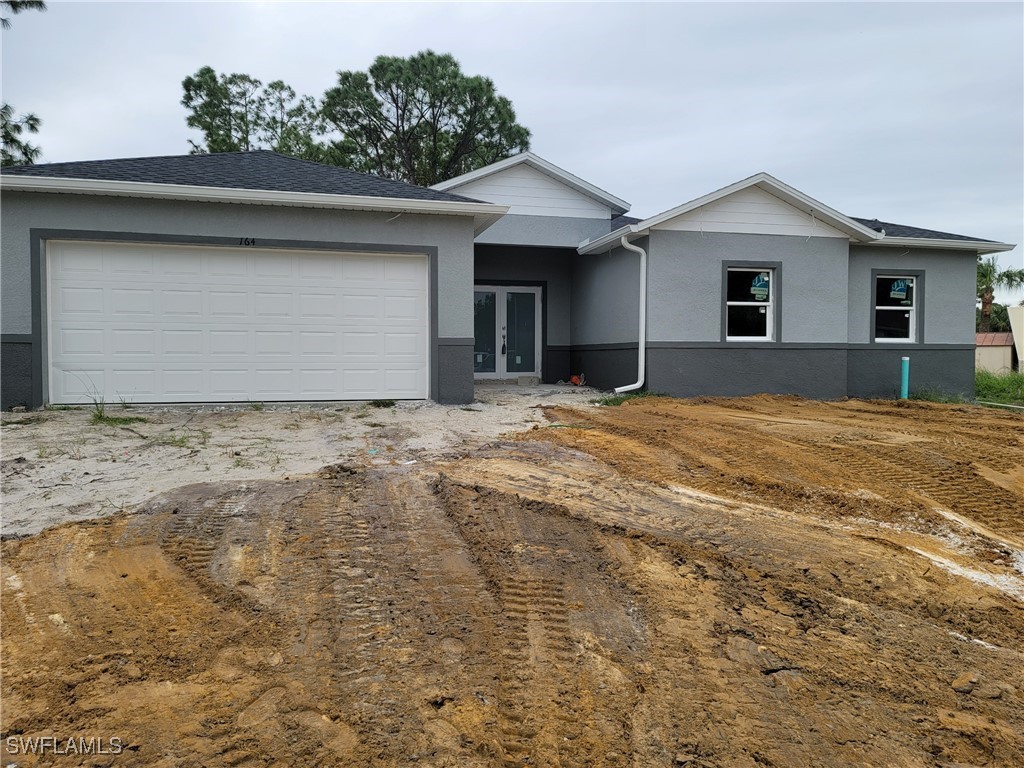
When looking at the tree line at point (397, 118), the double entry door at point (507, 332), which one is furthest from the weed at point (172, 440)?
the tree line at point (397, 118)

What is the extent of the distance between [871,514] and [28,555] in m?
5.64

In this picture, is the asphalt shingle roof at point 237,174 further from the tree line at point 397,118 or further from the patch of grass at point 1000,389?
the tree line at point 397,118

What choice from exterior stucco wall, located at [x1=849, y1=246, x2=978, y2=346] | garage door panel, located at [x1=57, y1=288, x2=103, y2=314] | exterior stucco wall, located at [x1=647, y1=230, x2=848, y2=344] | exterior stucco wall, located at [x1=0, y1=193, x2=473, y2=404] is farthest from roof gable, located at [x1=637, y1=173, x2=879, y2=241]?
garage door panel, located at [x1=57, y1=288, x2=103, y2=314]

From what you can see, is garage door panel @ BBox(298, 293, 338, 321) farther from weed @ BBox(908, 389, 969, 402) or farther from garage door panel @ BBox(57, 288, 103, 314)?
weed @ BBox(908, 389, 969, 402)

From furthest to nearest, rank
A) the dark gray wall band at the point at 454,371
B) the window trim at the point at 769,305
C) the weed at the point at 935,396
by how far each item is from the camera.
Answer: the weed at the point at 935,396 → the window trim at the point at 769,305 → the dark gray wall band at the point at 454,371

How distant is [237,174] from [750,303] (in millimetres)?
9576

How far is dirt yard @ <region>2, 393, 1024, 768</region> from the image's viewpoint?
1.99 meters

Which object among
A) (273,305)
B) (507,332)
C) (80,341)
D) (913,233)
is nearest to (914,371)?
(913,233)

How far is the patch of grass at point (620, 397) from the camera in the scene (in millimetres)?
10479

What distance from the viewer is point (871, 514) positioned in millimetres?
4578

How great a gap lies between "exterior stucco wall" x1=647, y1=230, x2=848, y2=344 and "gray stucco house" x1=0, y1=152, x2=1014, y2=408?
4 centimetres

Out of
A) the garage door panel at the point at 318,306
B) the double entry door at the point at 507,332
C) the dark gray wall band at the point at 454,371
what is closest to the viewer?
the garage door panel at the point at 318,306

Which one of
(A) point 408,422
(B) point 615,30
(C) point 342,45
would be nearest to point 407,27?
(C) point 342,45
